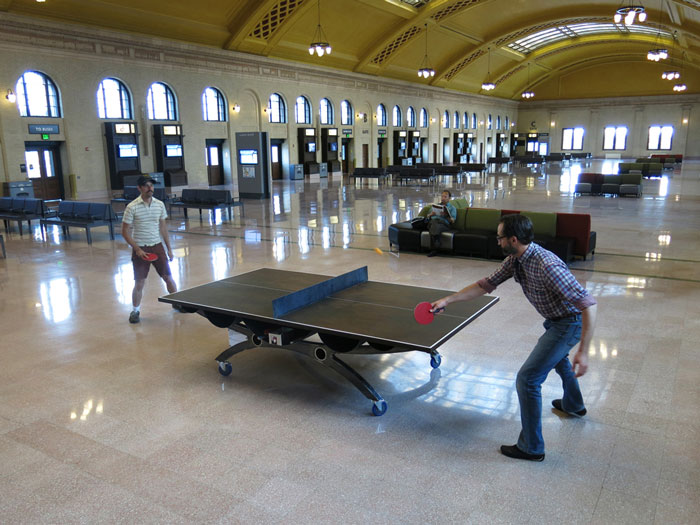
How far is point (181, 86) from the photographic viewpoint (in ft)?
85.8

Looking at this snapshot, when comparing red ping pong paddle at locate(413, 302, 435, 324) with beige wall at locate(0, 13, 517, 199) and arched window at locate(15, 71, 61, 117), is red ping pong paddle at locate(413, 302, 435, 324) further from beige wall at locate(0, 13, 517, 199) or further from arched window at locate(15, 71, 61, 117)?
arched window at locate(15, 71, 61, 117)

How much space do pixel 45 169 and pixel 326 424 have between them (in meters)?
21.8

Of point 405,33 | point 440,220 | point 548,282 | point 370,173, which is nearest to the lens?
point 548,282

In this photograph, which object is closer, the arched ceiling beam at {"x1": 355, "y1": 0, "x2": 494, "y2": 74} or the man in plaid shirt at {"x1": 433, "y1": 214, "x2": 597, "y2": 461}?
the man in plaid shirt at {"x1": 433, "y1": 214, "x2": 597, "y2": 461}

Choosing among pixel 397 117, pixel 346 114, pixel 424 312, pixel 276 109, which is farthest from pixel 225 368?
pixel 397 117

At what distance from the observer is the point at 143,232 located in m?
6.79

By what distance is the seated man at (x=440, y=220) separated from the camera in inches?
418

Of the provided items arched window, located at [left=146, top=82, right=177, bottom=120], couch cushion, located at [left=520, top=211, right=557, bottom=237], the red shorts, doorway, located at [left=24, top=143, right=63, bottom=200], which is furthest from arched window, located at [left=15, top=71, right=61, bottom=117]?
couch cushion, located at [left=520, top=211, right=557, bottom=237]

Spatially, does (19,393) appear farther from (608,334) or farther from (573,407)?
(608,334)

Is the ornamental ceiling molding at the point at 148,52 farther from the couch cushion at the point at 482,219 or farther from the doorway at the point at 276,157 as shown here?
the couch cushion at the point at 482,219

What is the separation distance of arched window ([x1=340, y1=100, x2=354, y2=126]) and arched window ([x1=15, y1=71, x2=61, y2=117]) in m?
18.9

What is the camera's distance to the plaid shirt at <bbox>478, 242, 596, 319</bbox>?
11.3 ft

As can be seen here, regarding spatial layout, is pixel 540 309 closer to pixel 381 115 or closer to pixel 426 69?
pixel 426 69

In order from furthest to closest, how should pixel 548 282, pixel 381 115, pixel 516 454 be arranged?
pixel 381 115 < pixel 516 454 < pixel 548 282
